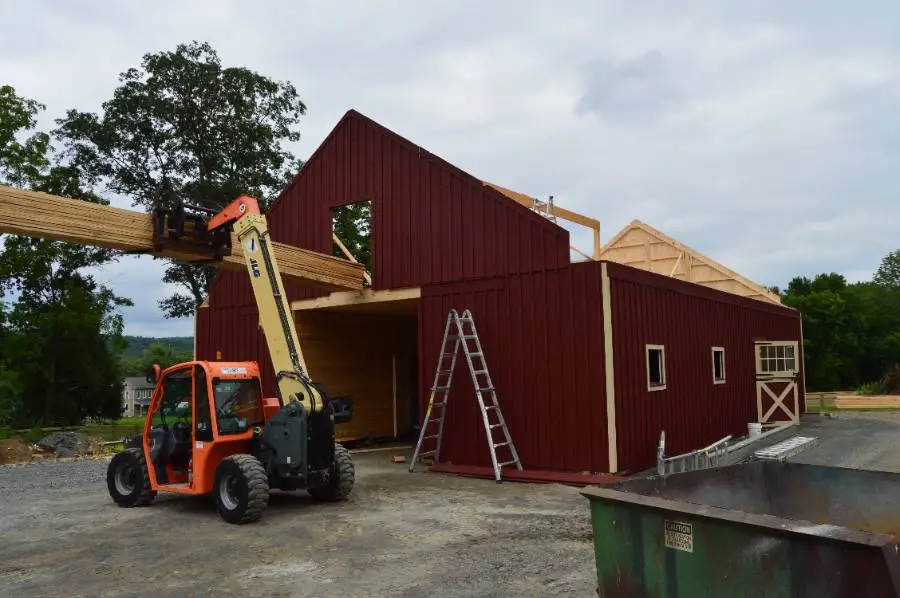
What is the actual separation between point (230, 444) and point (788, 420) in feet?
50.8

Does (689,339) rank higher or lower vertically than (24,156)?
lower

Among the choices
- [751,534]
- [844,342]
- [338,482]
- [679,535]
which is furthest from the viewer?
[844,342]

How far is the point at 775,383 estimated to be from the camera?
18.7 metres

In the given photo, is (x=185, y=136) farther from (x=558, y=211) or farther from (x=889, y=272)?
(x=889, y=272)

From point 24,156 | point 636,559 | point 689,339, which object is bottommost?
point 636,559

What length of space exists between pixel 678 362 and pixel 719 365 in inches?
111

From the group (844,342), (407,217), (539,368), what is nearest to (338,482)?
(539,368)

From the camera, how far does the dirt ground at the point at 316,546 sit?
597cm

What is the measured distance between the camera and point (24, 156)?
31328 mm

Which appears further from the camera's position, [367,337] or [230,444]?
[367,337]

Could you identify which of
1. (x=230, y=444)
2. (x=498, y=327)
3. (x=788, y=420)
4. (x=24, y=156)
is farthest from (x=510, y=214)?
(x=24, y=156)

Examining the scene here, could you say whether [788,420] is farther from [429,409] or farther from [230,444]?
[230,444]

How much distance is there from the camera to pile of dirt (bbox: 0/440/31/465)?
56.5 ft

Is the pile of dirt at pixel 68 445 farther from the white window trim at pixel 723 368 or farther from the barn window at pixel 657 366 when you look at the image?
the white window trim at pixel 723 368
